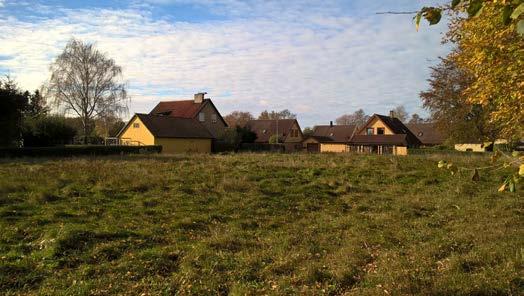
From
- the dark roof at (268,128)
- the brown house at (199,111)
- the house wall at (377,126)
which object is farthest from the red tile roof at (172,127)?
the house wall at (377,126)

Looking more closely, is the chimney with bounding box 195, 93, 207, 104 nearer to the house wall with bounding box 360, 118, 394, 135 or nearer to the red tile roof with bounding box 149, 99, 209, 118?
the red tile roof with bounding box 149, 99, 209, 118

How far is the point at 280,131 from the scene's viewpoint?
75.1 m

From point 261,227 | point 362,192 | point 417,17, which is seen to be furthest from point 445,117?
point 417,17

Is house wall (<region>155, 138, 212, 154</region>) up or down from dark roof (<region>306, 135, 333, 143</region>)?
down

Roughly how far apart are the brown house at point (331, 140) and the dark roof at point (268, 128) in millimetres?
4004

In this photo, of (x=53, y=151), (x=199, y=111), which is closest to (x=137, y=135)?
(x=199, y=111)

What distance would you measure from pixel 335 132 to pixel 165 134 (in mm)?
38118

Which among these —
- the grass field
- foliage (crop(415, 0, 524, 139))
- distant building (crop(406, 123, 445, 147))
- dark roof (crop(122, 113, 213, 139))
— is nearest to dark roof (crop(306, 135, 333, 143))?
distant building (crop(406, 123, 445, 147))

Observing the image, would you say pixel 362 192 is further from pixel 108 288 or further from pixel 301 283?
pixel 108 288

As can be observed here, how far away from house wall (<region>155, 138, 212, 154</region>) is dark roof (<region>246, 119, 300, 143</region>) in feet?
75.0

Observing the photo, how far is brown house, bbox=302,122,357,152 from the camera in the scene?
74125 millimetres

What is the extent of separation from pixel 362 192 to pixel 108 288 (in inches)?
423

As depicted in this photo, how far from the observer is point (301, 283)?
6070mm

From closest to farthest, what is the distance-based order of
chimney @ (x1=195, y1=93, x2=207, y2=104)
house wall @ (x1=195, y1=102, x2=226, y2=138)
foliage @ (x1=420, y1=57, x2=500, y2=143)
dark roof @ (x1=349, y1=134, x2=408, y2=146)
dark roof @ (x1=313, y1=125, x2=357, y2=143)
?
foliage @ (x1=420, y1=57, x2=500, y2=143) < dark roof @ (x1=349, y1=134, x2=408, y2=146) < house wall @ (x1=195, y1=102, x2=226, y2=138) < chimney @ (x1=195, y1=93, x2=207, y2=104) < dark roof @ (x1=313, y1=125, x2=357, y2=143)
